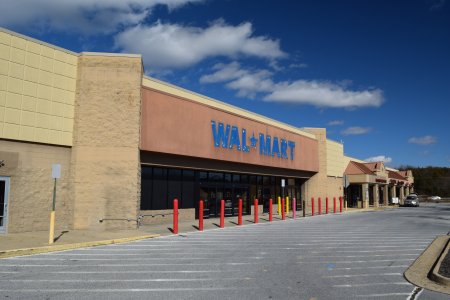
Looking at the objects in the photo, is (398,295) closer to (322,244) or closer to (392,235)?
(322,244)

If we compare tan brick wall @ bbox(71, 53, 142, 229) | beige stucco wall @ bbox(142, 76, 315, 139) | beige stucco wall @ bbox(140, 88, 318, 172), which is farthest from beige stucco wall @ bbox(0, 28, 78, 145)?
beige stucco wall @ bbox(142, 76, 315, 139)

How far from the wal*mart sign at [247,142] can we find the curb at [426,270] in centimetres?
1334

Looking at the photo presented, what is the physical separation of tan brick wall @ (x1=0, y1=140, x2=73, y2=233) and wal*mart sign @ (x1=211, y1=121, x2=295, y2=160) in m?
9.41

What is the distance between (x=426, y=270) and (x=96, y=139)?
534 inches

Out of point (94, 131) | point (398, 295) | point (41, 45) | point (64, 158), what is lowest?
point (398, 295)

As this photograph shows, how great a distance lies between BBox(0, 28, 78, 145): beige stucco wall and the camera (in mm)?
15867

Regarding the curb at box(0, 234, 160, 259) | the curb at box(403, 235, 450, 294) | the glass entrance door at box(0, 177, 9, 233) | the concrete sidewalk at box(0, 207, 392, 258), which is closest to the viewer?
the curb at box(403, 235, 450, 294)

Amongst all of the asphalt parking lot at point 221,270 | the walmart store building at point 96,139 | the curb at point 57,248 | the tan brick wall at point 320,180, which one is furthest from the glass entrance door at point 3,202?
the tan brick wall at point 320,180

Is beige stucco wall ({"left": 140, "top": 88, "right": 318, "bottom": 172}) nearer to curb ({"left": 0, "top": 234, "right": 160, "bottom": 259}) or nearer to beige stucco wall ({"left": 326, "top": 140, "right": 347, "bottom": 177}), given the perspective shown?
curb ({"left": 0, "top": 234, "right": 160, "bottom": 259})

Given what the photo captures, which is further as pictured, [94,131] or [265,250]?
[94,131]

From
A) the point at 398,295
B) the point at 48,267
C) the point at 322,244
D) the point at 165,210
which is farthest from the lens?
the point at 165,210

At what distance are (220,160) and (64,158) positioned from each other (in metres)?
9.78

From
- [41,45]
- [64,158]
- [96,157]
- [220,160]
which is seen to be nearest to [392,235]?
[220,160]

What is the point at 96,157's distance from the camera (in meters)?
18.4
